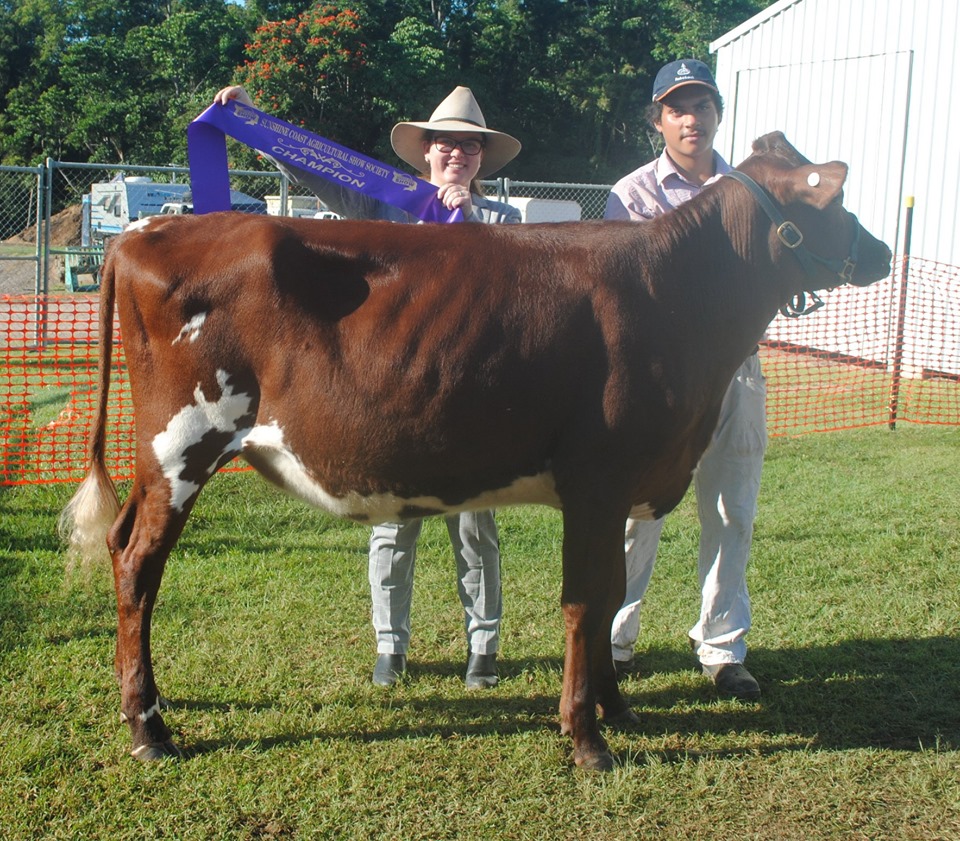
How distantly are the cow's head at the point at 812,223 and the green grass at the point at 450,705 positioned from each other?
1.82 metres

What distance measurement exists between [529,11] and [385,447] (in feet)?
131

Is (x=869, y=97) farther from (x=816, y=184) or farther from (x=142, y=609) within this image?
(x=142, y=609)

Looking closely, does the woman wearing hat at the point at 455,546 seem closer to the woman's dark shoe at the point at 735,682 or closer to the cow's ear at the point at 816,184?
the woman's dark shoe at the point at 735,682

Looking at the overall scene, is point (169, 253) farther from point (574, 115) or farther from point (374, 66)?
point (574, 115)

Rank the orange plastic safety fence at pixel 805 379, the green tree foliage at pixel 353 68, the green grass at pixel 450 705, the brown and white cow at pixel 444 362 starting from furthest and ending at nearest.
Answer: the green tree foliage at pixel 353 68 → the orange plastic safety fence at pixel 805 379 → the brown and white cow at pixel 444 362 → the green grass at pixel 450 705

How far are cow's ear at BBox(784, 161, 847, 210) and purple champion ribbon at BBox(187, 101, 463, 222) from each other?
136 centimetres

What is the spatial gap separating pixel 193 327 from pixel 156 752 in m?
1.54

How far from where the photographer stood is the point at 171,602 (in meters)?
4.84

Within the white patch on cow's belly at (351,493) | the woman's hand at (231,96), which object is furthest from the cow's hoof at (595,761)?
the woman's hand at (231,96)

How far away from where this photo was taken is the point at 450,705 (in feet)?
13.1

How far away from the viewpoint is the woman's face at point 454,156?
4223mm

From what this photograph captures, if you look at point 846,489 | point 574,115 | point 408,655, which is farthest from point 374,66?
point 408,655

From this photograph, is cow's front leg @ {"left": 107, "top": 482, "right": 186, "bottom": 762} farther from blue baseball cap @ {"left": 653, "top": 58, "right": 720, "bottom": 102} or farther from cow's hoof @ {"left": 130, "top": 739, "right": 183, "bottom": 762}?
blue baseball cap @ {"left": 653, "top": 58, "right": 720, "bottom": 102}

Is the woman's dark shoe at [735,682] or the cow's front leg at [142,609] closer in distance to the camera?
the cow's front leg at [142,609]
